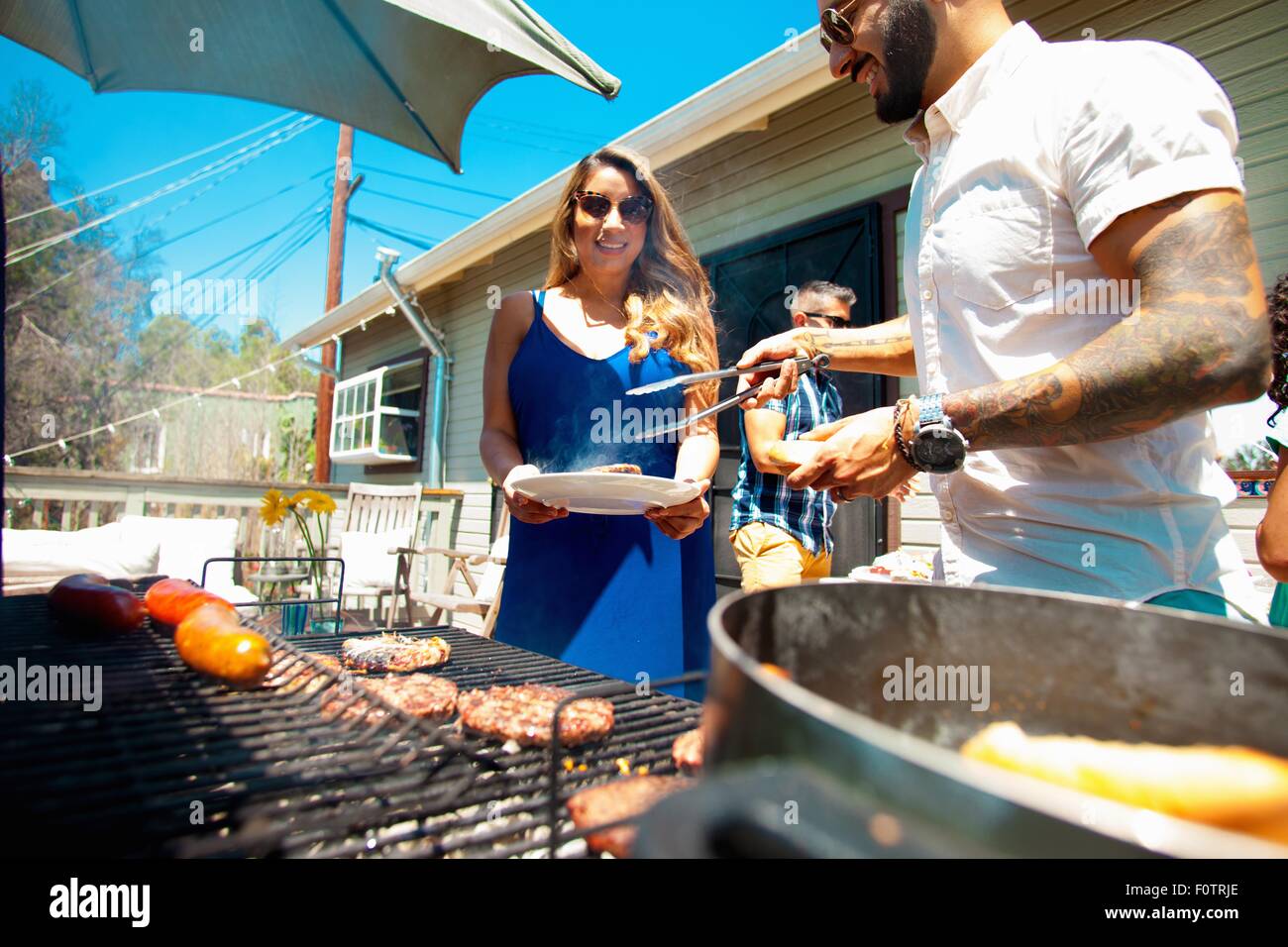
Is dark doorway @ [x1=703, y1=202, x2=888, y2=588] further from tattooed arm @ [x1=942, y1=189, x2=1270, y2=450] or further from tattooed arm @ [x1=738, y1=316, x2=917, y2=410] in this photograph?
tattooed arm @ [x1=942, y1=189, x2=1270, y2=450]

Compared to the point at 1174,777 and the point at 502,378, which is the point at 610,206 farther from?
the point at 1174,777

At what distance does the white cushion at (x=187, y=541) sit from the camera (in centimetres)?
622

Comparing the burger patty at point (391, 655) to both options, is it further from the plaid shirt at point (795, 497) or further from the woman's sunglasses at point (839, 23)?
the plaid shirt at point (795, 497)

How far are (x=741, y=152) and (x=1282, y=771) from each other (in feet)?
19.5

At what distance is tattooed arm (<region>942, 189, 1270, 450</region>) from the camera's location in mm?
920

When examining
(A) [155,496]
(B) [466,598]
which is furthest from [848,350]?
(A) [155,496]

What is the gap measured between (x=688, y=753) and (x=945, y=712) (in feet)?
1.61

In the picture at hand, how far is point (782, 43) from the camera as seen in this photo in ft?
14.6

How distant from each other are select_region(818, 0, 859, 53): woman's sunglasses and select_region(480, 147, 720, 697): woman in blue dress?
0.99m

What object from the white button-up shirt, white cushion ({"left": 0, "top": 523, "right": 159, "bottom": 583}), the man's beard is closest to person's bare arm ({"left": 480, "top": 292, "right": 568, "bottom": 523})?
the man's beard

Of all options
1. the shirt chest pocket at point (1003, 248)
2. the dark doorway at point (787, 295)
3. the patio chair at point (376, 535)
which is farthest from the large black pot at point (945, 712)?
the patio chair at point (376, 535)

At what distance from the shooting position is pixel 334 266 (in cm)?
1375

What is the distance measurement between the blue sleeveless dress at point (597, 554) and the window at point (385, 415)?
8512 millimetres

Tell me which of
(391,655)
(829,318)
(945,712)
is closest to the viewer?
(945,712)
